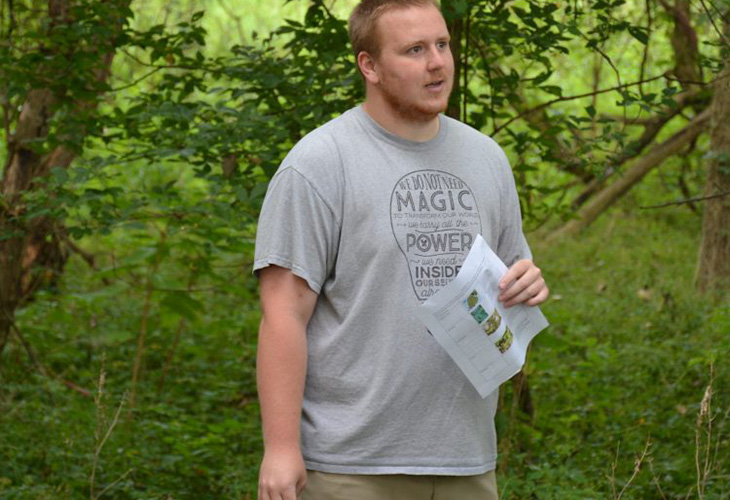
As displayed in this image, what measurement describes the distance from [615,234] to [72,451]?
27.8ft

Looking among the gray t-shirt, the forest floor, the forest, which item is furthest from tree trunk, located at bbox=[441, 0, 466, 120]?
the gray t-shirt

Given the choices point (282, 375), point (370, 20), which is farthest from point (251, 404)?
point (370, 20)

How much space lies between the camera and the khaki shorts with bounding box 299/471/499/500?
2293mm

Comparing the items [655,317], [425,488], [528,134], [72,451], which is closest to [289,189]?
[425,488]

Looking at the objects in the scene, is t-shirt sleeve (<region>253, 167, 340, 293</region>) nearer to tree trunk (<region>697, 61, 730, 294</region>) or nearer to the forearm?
the forearm

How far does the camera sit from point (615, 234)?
39.9 ft

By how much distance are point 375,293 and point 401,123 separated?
405mm

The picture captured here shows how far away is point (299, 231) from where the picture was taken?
2.29 metres

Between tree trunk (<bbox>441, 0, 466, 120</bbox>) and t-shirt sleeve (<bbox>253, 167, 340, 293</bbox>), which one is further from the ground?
tree trunk (<bbox>441, 0, 466, 120</bbox>)

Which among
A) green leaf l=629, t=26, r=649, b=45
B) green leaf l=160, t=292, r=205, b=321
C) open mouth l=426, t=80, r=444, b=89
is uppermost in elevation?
green leaf l=629, t=26, r=649, b=45

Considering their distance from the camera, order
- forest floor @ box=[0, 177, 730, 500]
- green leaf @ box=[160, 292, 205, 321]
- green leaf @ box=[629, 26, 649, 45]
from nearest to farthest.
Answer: green leaf @ box=[629, 26, 649, 45], forest floor @ box=[0, 177, 730, 500], green leaf @ box=[160, 292, 205, 321]

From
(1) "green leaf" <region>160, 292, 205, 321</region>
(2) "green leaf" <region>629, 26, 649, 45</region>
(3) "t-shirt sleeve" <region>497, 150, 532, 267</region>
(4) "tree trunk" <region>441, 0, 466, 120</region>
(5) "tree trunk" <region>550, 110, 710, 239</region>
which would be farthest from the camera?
(5) "tree trunk" <region>550, 110, 710, 239</region>

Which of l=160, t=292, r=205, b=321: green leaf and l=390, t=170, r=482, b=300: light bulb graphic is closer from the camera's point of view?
l=390, t=170, r=482, b=300: light bulb graphic

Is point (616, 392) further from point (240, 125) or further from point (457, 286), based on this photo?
point (457, 286)
